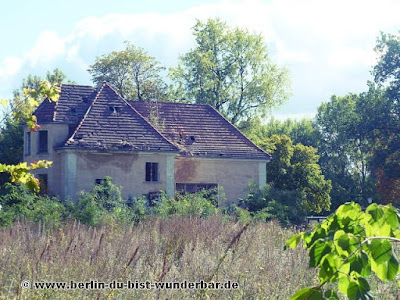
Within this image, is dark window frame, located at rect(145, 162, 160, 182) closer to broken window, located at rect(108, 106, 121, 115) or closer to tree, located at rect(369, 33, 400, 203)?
broken window, located at rect(108, 106, 121, 115)

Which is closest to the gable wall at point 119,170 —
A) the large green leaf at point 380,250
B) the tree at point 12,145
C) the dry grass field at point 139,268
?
the tree at point 12,145

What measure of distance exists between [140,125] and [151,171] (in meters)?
2.63

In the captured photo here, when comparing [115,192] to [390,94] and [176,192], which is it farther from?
[390,94]

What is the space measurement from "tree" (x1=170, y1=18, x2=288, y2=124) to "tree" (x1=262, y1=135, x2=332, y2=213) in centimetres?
1202

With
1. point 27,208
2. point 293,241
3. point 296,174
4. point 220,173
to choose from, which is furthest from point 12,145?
point 293,241

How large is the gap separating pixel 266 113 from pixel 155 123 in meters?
18.4

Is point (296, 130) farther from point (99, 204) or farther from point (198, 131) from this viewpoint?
point (99, 204)

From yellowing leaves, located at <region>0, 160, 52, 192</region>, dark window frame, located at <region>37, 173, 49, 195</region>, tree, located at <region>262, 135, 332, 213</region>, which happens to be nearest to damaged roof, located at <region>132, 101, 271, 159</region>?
tree, located at <region>262, 135, 332, 213</region>

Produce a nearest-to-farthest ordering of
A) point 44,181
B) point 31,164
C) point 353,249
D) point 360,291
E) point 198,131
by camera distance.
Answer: point 360,291
point 353,249
point 31,164
point 44,181
point 198,131

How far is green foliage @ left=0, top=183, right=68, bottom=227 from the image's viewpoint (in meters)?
22.1

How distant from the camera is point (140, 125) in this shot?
3859 cm

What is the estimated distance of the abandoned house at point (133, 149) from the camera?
118ft

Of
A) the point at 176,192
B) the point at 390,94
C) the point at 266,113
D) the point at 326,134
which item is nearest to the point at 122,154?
the point at 176,192

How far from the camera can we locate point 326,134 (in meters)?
69.1
